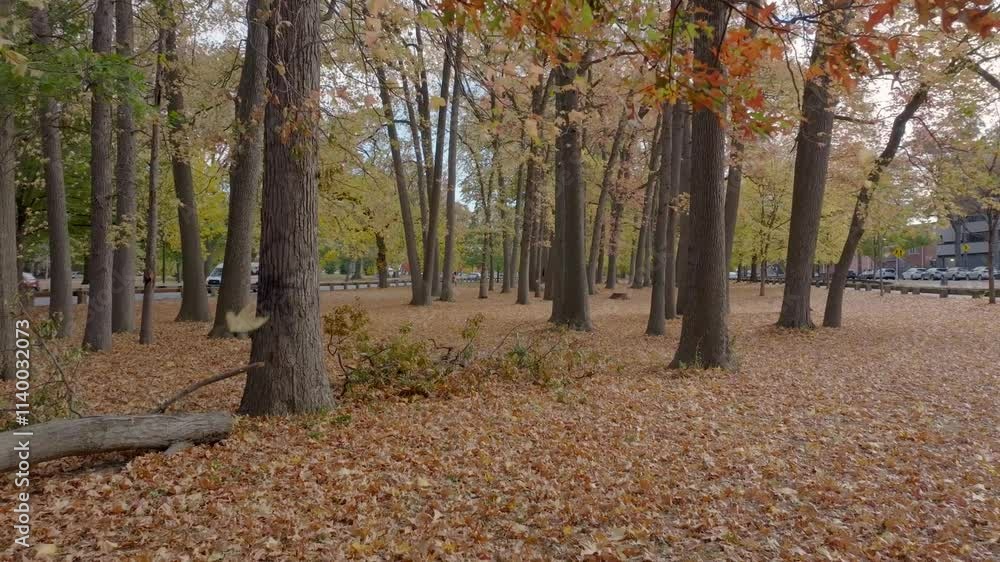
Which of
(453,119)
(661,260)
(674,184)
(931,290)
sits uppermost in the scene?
(453,119)

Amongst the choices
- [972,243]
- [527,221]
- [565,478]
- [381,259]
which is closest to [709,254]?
[565,478]

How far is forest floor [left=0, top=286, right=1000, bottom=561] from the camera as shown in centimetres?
325

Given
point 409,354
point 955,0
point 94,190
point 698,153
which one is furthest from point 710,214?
point 94,190

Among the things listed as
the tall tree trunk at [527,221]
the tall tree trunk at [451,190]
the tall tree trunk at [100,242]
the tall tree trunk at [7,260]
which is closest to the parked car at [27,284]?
the tall tree trunk at [100,242]

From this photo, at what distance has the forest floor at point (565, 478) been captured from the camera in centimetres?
325

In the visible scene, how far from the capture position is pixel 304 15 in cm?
529

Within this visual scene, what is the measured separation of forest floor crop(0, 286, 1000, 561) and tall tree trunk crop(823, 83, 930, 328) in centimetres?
584

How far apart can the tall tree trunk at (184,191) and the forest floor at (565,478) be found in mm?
4751

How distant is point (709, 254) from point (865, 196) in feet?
23.9

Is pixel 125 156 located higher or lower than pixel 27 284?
higher

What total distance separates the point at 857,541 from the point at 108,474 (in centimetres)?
481

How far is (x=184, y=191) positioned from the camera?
13.0 metres

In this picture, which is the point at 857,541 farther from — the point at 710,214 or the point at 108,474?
the point at 710,214

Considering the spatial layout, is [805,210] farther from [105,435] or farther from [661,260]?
[105,435]
